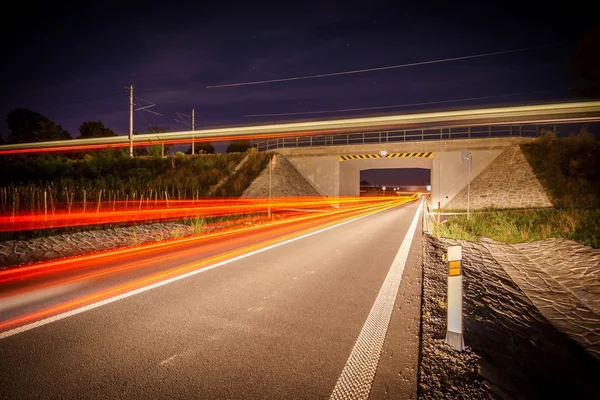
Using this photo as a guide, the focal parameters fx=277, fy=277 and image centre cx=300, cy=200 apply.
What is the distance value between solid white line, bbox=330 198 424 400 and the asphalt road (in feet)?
0.25

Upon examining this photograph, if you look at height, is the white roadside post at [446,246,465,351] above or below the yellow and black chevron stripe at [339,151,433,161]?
below

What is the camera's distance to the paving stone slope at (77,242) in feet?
22.0

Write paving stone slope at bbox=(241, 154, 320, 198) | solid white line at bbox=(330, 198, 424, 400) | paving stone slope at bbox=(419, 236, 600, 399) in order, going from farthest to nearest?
paving stone slope at bbox=(241, 154, 320, 198) < paving stone slope at bbox=(419, 236, 600, 399) < solid white line at bbox=(330, 198, 424, 400)

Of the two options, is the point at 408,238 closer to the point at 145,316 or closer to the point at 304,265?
the point at 304,265

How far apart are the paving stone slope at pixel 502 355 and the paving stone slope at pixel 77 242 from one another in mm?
8433

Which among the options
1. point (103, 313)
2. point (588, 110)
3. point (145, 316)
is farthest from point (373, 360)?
point (588, 110)

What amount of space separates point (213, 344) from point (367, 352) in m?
1.69

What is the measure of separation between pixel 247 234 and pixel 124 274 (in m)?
5.36

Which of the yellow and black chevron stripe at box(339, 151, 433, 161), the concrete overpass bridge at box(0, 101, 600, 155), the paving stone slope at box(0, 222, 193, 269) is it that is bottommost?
the paving stone slope at box(0, 222, 193, 269)

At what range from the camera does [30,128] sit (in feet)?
233

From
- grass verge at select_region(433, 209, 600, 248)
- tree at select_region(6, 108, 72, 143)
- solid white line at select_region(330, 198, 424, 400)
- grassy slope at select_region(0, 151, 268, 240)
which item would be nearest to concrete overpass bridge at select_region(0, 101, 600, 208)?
grassy slope at select_region(0, 151, 268, 240)

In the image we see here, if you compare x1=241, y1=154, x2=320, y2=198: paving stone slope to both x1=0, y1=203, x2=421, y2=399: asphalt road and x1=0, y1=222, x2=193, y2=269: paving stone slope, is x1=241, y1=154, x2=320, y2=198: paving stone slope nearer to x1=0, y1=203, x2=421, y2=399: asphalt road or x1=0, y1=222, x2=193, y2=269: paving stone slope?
x1=0, y1=222, x2=193, y2=269: paving stone slope

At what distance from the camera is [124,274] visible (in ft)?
18.0

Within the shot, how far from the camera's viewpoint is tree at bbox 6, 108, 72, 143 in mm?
62000
